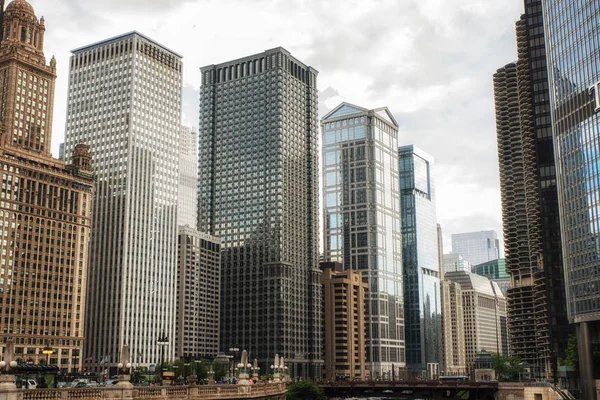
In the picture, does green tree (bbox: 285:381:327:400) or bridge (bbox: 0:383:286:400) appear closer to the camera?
bridge (bbox: 0:383:286:400)

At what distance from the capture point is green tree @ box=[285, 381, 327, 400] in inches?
5719

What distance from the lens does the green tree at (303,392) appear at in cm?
14525

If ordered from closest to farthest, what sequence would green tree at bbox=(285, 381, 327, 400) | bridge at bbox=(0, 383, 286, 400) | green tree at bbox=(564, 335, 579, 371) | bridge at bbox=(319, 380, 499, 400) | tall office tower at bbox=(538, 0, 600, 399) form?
bridge at bbox=(0, 383, 286, 400)
tall office tower at bbox=(538, 0, 600, 399)
green tree at bbox=(564, 335, 579, 371)
green tree at bbox=(285, 381, 327, 400)
bridge at bbox=(319, 380, 499, 400)

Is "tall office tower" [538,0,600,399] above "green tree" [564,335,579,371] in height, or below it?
above

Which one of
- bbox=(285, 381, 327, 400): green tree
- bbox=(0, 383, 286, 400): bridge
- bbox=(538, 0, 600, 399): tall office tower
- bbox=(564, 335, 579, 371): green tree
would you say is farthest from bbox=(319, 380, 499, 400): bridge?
bbox=(0, 383, 286, 400): bridge

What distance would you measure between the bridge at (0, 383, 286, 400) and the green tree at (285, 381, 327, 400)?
8172 cm

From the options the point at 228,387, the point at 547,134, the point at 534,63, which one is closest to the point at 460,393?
the point at 547,134

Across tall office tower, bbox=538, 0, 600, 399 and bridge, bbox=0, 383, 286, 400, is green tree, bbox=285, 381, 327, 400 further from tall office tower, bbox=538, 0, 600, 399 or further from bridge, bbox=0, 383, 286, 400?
bridge, bbox=0, 383, 286, 400

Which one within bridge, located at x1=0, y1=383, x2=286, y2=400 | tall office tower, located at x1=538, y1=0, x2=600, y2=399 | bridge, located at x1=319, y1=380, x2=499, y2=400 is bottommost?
bridge, located at x1=319, y1=380, x2=499, y2=400

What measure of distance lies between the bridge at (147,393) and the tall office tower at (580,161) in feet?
238

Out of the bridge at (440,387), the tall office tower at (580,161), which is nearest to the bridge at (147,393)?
the tall office tower at (580,161)

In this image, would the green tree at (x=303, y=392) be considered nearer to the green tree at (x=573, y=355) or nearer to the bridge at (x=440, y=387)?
the bridge at (x=440, y=387)

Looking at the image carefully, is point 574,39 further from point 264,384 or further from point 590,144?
point 264,384

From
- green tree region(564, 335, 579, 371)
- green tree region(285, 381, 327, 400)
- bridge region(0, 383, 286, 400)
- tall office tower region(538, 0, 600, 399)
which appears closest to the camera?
bridge region(0, 383, 286, 400)
